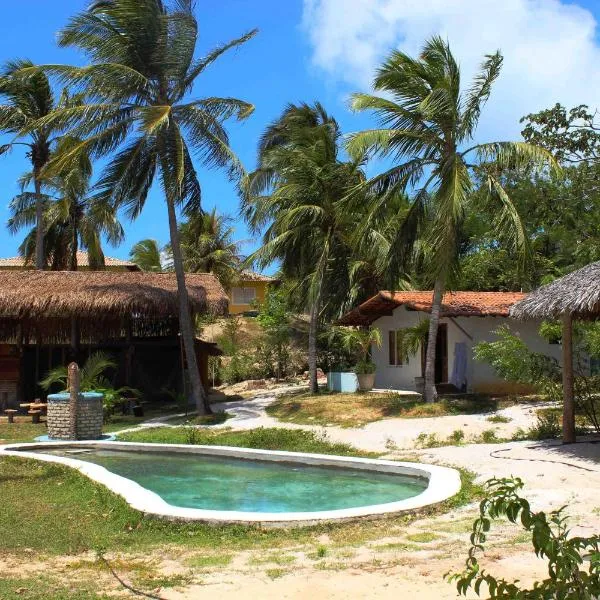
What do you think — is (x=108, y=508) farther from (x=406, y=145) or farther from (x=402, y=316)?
(x=402, y=316)

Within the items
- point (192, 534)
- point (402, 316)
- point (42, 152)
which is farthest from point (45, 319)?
point (192, 534)

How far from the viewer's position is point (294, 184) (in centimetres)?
2250

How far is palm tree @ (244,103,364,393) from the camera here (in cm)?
2231

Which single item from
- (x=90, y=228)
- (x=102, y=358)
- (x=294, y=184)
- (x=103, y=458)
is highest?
(x=294, y=184)

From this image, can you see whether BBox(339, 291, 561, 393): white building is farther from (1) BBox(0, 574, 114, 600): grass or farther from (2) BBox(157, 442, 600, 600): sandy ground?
(1) BBox(0, 574, 114, 600): grass

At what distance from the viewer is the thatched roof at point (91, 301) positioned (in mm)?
21094

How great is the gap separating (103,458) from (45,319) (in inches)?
352

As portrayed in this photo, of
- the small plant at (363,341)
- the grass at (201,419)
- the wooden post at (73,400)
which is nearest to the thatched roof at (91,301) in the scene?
the grass at (201,419)

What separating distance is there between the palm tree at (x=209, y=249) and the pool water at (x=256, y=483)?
2420cm

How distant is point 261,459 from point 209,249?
26.1 meters

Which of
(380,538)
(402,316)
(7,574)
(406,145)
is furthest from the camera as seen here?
(402,316)

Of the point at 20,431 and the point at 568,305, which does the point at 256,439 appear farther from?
the point at 568,305

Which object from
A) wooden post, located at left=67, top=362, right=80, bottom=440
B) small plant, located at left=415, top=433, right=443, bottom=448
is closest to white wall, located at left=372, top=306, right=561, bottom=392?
small plant, located at left=415, top=433, right=443, bottom=448

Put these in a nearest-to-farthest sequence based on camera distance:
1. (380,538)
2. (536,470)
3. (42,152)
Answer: (380,538)
(536,470)
(42,152)
